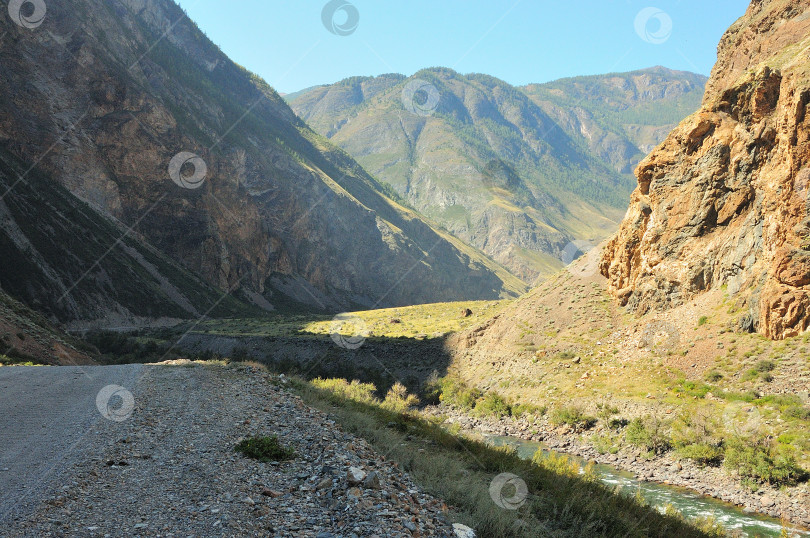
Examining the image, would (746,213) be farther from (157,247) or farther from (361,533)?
(157,247)

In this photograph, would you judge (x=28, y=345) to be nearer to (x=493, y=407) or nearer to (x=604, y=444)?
(x=493, y=407)

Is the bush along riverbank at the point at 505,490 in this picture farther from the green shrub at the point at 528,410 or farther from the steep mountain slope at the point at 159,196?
the steep mountain slope at the point at 159,196

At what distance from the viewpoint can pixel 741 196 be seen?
31.8m

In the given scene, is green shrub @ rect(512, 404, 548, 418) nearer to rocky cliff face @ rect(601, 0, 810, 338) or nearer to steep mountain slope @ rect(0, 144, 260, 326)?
rocky cliff face @ rect(601, 0, 810, 338)

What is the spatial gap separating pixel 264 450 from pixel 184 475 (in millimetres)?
1617

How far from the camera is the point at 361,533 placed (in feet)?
20.2

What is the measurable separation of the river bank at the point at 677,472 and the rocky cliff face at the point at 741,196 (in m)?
9.84

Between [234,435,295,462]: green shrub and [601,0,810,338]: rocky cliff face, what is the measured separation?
2824cm

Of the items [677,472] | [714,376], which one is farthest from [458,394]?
[677,472]

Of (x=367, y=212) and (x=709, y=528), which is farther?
(x=367, y=212)

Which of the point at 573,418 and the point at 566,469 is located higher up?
the point at 573,418

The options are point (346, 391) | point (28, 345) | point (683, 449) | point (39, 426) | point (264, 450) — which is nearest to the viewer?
point (264, 450)

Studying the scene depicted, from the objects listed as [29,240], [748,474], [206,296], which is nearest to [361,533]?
[748,474]

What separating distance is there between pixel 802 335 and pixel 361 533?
28.6 metres
